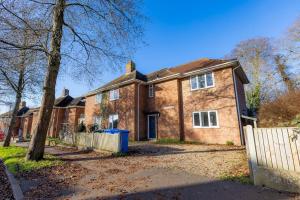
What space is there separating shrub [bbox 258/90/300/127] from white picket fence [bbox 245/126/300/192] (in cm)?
409

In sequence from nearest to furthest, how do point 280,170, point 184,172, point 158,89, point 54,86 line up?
1. point 280,170
2. point 184,172
3. point 54,86
4. point 158,89

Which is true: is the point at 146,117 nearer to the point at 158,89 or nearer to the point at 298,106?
the point at 158,89

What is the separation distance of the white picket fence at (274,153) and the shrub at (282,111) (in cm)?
409

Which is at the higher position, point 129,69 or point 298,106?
point 129,69

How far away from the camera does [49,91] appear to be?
31.1 feet

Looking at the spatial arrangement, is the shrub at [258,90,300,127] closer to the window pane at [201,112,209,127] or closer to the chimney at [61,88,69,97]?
the window pane at [201,112,209,127]

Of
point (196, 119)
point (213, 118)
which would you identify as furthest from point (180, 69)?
point (213, 118)

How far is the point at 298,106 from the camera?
8594 mm

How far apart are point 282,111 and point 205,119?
6.68 meters

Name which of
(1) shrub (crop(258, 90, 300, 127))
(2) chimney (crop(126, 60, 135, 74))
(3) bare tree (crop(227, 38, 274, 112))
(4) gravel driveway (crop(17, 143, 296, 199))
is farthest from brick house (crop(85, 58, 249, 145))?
(4) gravel driveway (crop(17, 143, 296, 199))

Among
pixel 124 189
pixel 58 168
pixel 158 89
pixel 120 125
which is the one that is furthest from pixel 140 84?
pixel 124 189

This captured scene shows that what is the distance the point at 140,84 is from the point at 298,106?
14275 mm

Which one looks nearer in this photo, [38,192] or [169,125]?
[38,192]

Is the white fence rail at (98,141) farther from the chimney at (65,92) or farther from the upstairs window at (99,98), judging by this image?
the chimney at (65,92)
